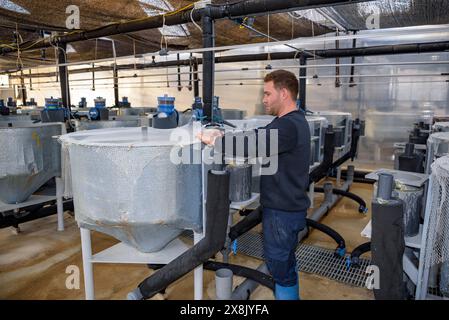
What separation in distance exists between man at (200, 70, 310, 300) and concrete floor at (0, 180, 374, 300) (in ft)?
1.85

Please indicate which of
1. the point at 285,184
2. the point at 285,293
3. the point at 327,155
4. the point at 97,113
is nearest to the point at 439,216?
the point at 285,184

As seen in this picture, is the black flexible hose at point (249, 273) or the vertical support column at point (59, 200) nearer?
the black flexible hose at point (249, 273)

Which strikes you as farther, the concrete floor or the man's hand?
the concrete floor

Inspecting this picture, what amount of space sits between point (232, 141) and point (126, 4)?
1.98 metres

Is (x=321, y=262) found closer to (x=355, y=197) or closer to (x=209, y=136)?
(x=355, y=197)

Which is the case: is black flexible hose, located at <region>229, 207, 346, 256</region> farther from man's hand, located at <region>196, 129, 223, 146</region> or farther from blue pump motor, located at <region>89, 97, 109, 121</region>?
blue pump motor, located at <region>89, 97, 109, 121</region>

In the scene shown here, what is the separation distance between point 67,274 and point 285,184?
5.56ft

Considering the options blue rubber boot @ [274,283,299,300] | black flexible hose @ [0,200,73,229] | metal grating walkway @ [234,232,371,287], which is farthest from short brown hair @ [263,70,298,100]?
black flexible hose @ [0,200,73,229]

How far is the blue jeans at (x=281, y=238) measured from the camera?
1.53 metres

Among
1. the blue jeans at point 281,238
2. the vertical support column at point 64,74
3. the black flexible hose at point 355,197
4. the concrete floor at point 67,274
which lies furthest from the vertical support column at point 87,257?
the black flexible hose at point 355,197

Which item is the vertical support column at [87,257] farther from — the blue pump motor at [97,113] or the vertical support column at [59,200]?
the blue pump motor at [97,113]

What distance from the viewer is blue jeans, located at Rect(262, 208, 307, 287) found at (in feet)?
5.01

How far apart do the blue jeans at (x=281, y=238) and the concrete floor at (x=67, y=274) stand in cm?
47
